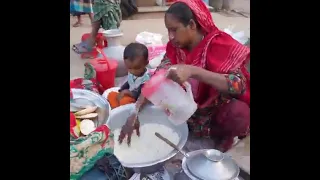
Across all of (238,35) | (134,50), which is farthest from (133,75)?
(238,35)

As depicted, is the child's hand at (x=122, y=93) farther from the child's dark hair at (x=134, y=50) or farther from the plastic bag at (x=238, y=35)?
the plastic bag at (x=238, y=35)

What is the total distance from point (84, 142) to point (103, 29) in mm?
346

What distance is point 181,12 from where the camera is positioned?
0.98 meters

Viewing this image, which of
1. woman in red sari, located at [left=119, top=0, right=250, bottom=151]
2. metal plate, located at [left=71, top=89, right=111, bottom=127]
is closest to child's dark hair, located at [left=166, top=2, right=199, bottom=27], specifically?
woman in red sari, located at [left=119, top=0, right=250, bottom=151]

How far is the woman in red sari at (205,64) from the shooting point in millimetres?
990

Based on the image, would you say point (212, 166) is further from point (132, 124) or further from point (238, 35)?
point (238, 35)

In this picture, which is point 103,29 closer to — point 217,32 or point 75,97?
point 75,97

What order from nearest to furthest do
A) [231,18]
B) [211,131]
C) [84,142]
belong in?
[84,142]
[231,18]
[211,131]

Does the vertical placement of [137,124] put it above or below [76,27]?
below

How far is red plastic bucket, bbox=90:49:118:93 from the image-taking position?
3.69ft

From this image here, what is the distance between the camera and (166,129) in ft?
3.64

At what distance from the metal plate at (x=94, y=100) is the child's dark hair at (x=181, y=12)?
35 centimetres

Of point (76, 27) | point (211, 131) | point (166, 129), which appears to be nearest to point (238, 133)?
point (211, 131)

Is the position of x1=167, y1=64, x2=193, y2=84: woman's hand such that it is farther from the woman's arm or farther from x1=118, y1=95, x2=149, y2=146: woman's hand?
x1=118, y1=95, x2=149, y2=146: woman's hand
